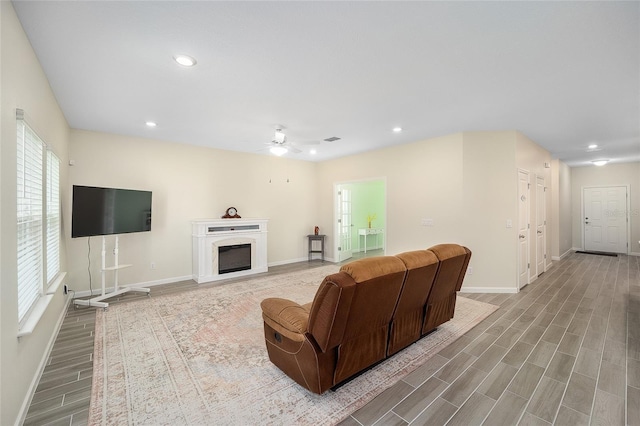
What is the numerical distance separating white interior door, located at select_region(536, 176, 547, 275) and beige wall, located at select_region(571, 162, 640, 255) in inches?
168

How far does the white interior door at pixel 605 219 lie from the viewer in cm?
795

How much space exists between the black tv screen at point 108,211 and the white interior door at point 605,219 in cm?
1234

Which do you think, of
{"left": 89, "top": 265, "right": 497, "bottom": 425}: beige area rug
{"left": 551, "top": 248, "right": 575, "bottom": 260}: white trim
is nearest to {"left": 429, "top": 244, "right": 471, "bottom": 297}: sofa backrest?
{"left": 89, "top": 265, "right": 497, "bottom": 425}: beige area rug

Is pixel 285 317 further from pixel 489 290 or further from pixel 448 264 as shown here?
pixel 489 290

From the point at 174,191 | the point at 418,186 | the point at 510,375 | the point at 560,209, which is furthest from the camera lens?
the point at 560,209

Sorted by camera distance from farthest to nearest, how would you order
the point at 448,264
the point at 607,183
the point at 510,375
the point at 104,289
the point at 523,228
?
the point at 607,183
the point at 523,228
the point at 104,289
the point at 448,264
the point at 510,375

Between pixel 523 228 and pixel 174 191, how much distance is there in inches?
268

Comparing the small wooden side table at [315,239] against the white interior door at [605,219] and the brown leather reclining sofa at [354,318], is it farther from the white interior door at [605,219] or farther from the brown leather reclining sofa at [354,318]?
the white interior door at [605,219]

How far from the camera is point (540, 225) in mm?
5824

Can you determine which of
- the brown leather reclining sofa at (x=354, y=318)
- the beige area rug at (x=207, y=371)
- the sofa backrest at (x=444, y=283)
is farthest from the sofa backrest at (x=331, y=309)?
the sofa backrest at (x=444, y=283)

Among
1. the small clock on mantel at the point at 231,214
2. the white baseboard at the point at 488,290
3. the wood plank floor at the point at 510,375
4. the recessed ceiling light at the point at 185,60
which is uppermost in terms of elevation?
the recessed ceiling light at the point at 185,60

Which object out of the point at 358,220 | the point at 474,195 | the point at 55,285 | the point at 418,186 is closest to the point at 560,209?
the point at 474,195

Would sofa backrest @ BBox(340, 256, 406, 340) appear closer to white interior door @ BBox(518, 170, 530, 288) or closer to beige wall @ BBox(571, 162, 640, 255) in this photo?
white interior door @ BBox(518, 170, 530, 288)

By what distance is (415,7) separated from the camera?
1.80 meters
